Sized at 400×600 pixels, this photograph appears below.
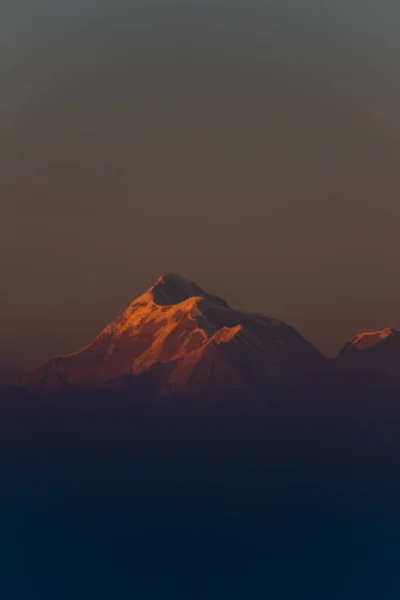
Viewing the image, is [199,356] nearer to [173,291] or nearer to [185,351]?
[185,351]

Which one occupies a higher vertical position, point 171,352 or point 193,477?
point 171,352

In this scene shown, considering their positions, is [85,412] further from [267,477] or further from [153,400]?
[267,477]

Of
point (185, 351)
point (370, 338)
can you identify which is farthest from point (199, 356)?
point (370, 338)

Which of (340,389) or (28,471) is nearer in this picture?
(28,471)

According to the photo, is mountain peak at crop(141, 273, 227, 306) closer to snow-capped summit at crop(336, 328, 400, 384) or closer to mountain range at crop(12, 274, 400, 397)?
mountain range at crop(12, 274, 400, 397)

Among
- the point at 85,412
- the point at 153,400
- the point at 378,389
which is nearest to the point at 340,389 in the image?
the point at 378,389

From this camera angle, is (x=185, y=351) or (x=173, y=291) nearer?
(x=173, y=291)
